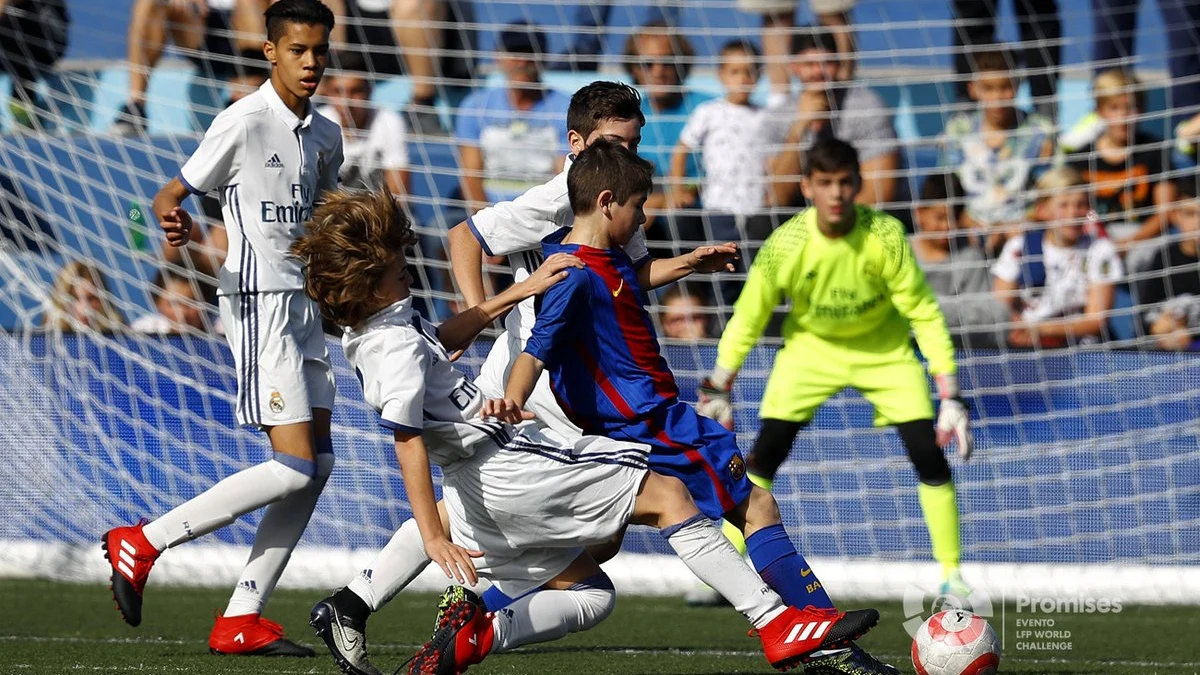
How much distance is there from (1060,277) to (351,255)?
550cm

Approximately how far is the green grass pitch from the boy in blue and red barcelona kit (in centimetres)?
80

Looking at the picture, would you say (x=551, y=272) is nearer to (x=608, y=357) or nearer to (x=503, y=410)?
(x=608, y=357)

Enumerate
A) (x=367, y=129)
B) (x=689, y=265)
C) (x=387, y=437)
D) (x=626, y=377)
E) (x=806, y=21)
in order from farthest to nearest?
(x=806, y=21), (x=367, y=129), (x=387, y=437), (x=689, y=265), (x=626, y=377)

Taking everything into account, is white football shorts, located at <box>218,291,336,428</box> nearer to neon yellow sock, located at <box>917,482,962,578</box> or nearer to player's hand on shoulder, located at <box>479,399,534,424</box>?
player's hand on shoulder, located at <box>479,399,534,424</box>

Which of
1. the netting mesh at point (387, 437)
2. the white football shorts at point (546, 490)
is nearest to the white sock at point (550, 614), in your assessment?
the white football shorts at point (546, 490)

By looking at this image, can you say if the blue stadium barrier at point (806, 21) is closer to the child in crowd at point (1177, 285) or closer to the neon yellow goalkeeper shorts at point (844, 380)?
the child in crowd at point (1177, 285)

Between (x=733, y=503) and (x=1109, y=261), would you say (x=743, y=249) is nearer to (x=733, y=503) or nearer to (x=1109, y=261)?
(x=1109, y=261)

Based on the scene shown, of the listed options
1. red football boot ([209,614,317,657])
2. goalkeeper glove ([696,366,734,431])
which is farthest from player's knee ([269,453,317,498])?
goalkeeper glove ([696,366,734,431])

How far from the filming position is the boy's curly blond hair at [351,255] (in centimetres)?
364

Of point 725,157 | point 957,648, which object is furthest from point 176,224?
point 725,157

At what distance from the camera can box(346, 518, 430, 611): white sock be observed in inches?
154

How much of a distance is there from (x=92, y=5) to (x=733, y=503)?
723cm

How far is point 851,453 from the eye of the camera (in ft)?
25.0

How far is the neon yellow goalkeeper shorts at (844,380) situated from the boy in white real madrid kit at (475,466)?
2.73 metres
